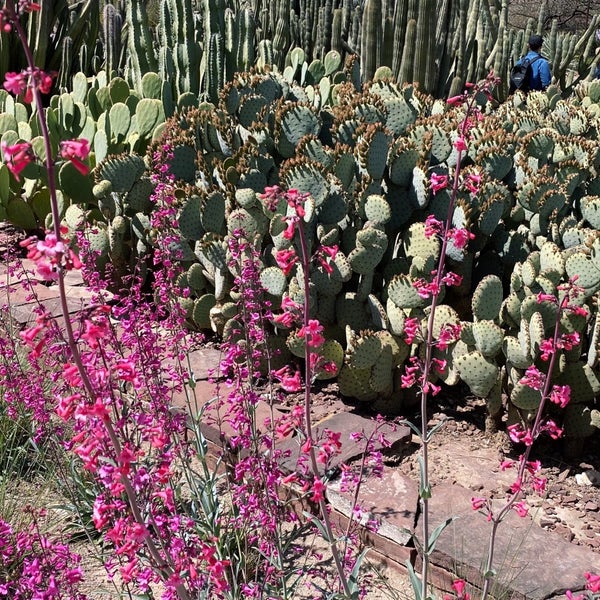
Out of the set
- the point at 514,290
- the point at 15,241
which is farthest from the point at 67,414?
the point at 15,241

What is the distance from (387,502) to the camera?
2.97 m

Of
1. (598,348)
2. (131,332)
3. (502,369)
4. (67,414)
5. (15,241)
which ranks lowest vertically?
(15,241)

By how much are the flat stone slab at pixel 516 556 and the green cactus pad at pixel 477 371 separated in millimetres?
621

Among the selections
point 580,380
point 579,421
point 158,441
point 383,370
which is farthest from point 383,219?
point 158,441

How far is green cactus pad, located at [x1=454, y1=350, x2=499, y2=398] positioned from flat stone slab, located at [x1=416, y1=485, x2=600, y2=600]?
621 mm

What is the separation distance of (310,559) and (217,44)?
5.39 metres

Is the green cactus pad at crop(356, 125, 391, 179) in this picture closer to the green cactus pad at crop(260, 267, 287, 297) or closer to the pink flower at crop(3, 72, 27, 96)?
the green cactus pad at crop(260, 267, 287, 297)

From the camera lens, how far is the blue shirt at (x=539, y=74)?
33.0ft

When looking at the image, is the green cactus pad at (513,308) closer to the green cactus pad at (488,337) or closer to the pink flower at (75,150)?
the green cactus pad at (488,337)

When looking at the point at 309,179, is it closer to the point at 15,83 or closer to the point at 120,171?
the point at 120,171

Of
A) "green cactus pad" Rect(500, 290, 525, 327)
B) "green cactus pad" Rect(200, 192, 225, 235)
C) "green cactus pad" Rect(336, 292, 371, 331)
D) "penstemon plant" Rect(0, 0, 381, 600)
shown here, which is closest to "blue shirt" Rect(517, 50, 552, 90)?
"green cactus pad" Rect(200, 192, 225, 235)

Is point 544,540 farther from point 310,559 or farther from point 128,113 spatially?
point 128,113

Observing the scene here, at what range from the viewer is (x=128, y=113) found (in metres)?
6.06

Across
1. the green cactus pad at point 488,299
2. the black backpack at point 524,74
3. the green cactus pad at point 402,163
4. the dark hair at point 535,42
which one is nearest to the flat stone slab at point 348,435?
the green cactus pad at point 488,299
